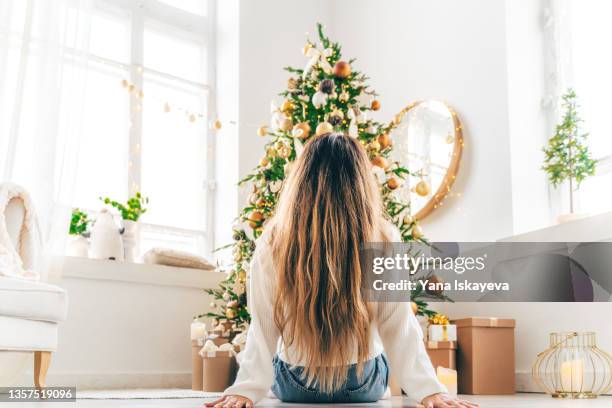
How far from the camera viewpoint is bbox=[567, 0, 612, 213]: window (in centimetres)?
355

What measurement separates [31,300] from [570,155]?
2.43 meters

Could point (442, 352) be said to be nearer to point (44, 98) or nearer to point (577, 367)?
point (577, 367)

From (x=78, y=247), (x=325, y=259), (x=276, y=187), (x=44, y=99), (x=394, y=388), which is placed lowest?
(x=394, y=388)

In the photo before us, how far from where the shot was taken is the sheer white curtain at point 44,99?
3.71m

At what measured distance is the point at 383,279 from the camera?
185 centimetres

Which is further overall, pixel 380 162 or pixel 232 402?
pixel 380 162

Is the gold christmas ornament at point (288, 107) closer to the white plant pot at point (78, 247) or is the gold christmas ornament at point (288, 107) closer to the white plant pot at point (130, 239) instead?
the white plant pot at point (130, 239)

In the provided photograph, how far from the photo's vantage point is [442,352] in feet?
11.0

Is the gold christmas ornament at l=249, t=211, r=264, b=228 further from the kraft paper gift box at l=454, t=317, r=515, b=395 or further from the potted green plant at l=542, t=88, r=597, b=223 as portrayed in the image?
the potted green plant at l=542, t=88, r=597, b=223

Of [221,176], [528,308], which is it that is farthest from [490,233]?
[221,176]

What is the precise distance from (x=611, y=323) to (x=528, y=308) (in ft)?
1.61

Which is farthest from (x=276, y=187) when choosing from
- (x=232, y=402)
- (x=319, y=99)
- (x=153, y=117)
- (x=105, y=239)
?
(x=232, y=402)

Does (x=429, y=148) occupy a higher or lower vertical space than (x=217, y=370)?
higher

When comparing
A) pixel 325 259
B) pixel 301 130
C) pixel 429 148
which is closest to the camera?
pixel 325 259
